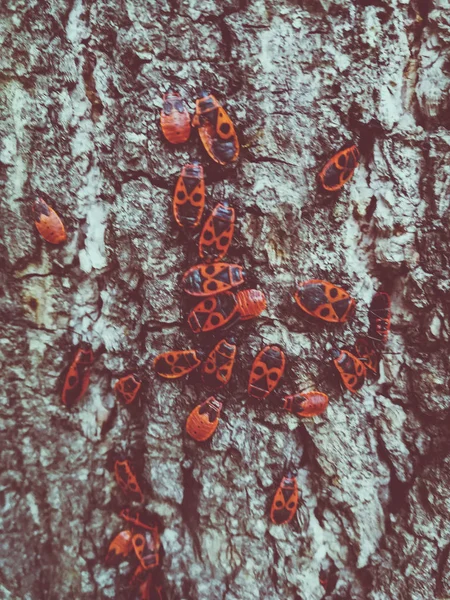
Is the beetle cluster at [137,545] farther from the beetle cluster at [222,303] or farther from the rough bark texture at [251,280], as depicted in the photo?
the beetle cluster at [222,303]

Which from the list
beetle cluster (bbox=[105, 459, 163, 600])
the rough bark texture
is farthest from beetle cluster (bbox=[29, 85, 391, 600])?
beetle cluster (bbox=[105, 459, 163, 600])

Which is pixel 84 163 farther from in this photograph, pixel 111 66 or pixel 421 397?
pixel 421 397

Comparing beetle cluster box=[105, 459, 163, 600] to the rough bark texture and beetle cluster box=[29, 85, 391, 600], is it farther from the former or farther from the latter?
beetle cluster box=[29, 85, 391, 600]

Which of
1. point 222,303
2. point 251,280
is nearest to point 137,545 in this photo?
point 222,303

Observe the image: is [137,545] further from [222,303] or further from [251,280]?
[251,280]

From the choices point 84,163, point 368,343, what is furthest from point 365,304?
point 84,163

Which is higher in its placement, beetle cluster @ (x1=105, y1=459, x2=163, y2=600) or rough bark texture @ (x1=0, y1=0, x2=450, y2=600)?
rough bark texture @ (x1=0, y1=0, x2=450, y2=600)
